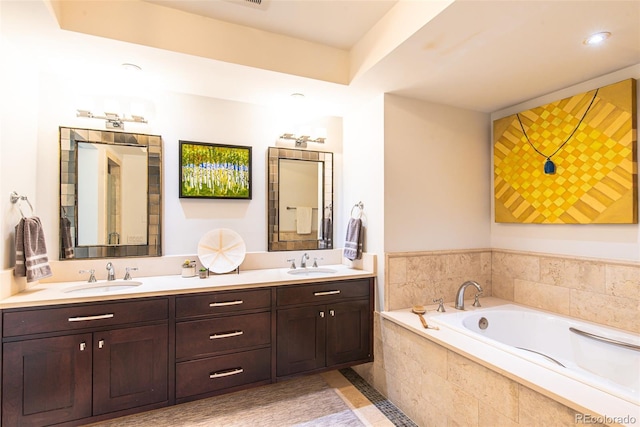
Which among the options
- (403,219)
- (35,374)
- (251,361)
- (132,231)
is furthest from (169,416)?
(403,219)

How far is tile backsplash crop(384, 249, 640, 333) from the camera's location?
2152mm

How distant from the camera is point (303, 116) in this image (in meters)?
3.11

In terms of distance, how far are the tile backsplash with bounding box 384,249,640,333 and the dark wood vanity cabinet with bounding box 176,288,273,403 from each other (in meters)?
1.09

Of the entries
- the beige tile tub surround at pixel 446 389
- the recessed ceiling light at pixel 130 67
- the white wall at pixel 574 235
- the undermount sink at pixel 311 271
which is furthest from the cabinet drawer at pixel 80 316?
the white wall at pixel 574 235

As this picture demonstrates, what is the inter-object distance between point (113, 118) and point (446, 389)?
3.08 meters

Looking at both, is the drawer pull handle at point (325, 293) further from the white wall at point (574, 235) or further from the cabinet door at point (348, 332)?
the white wall at point (574, 235)

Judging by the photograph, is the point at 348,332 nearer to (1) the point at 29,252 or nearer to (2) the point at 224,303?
(2) the point at 224,303

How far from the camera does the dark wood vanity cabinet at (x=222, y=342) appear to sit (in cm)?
210

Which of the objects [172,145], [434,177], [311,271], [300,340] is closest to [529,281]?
[434,177]

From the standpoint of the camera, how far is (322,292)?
2.49 m

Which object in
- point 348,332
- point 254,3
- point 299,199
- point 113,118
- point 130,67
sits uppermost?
point 254,3

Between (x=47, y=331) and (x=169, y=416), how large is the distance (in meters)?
1.00

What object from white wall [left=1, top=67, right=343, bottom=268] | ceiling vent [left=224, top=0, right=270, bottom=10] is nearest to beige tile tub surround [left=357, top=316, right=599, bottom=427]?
white wall [left=1, top=67, right=343, bottom=268]

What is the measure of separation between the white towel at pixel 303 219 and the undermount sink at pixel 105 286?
1.43 metres
